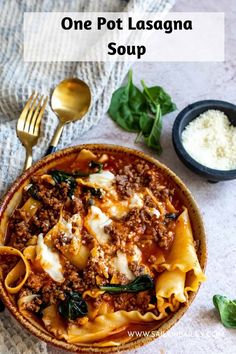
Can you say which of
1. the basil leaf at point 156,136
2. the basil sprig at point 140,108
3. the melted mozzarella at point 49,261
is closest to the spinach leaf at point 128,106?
the basil sprig at point 140,108

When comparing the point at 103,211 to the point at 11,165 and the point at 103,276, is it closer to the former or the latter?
the point at 103,276

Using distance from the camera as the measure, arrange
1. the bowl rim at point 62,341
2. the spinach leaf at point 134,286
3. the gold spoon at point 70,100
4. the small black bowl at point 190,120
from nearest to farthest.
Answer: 1. the bowl rim at point 62,341
2. the spinach leaf at point 134,286
3. the small black bowl at point 190,120
4. the gold spoon at point 70,100

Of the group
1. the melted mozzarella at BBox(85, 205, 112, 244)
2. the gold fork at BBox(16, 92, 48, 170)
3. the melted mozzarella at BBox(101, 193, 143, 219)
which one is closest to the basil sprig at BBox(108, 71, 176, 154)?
the gold fork at BBox(16, 92, 48, 170)

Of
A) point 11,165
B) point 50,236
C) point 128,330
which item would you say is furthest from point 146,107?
point 128,330

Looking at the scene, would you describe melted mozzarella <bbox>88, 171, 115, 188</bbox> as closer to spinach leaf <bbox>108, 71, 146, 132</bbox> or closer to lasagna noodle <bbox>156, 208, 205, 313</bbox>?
lasagna noodle <bbox>156, 208, 205, 313</bbox>

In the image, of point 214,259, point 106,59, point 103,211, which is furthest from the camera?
point 106,59

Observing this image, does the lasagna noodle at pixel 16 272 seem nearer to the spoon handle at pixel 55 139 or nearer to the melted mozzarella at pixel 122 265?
the melted mozzarella at pixel 122 265
